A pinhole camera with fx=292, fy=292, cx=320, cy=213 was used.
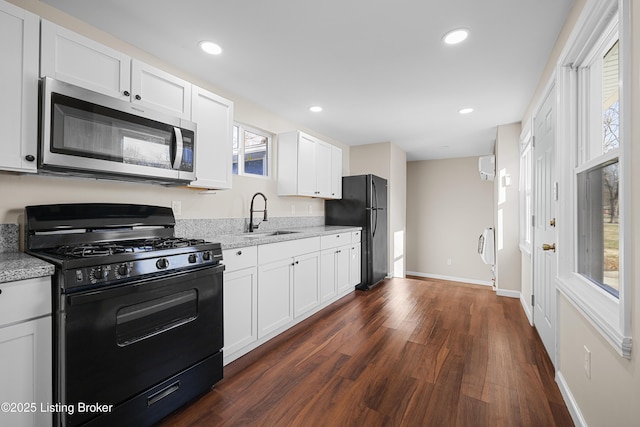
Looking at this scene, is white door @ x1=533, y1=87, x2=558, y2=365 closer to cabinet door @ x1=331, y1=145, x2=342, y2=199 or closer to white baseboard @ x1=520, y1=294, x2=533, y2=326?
white baseboard @ x1=520, y1=294, x2=533, y2=326

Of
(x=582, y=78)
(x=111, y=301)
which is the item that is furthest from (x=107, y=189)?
(x=582, y=78)

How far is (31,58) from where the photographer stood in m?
1.50

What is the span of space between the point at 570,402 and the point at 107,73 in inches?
134

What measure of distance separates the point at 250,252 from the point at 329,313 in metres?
1.46

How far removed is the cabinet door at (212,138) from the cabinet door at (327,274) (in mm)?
1419

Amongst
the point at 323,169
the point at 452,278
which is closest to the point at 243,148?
the point at 323,169

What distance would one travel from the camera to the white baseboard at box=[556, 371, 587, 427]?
1.54 m

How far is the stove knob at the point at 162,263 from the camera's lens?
1558 millimetres

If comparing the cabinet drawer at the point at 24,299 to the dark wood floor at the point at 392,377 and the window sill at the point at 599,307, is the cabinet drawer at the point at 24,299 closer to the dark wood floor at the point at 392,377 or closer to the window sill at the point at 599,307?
the dark wood floor at the point at 392,377

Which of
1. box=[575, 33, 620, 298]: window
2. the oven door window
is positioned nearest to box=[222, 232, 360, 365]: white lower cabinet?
the oven door window

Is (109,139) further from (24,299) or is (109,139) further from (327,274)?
(327,274)

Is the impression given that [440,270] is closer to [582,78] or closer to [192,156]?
[582,78]

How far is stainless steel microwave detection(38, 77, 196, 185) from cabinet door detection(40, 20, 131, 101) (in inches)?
3.5

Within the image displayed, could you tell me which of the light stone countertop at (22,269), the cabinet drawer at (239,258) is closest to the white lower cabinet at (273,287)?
the cabinet drawer at (239,258)
